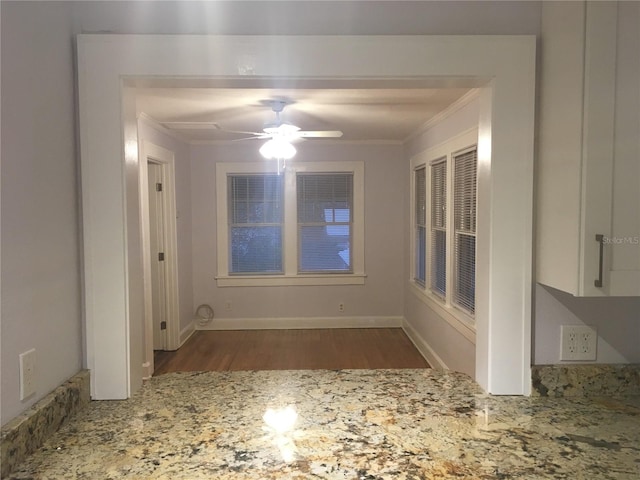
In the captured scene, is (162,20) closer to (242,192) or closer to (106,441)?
(106,441)

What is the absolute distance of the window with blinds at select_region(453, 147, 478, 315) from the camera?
348cm

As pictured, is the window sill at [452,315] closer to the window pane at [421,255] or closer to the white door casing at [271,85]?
the window pane at [421,255]

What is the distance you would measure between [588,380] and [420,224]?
372 cm

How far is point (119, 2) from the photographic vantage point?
1.33 metres

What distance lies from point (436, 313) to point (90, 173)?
11.8 feet

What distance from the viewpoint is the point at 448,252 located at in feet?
13.0

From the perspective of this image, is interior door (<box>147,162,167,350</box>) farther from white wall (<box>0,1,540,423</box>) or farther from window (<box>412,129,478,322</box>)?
white wall (<box>0,1,540,423</box>)

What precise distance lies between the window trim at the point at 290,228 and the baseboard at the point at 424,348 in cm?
82

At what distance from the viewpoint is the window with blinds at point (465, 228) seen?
3.48 metres

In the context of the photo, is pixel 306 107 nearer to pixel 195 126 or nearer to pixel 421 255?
pixel 195 126

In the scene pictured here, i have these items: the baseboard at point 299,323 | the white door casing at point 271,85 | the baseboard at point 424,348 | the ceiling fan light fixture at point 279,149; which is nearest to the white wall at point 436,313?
the baseboard at point 424,348

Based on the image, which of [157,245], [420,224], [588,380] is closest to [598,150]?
[588,380]

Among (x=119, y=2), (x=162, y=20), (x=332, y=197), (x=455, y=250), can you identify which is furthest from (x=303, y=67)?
(x=332, y=197)

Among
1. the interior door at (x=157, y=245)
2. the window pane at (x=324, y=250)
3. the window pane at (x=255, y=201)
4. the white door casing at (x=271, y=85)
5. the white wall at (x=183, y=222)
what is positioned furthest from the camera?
the window pane at (x=324, y=250)
